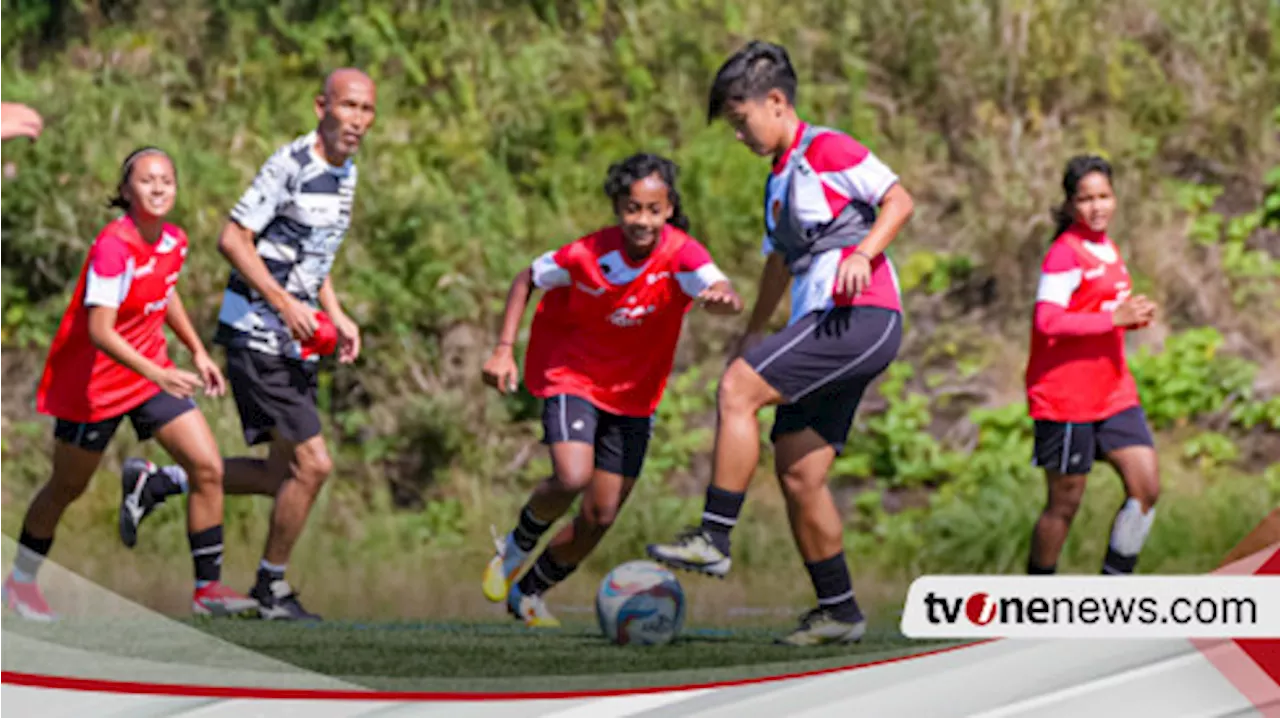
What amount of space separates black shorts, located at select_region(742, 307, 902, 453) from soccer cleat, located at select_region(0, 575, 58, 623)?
2698 mm

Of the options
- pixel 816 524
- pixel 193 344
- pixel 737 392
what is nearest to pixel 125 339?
pixel 193 344

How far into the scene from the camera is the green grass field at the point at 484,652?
5.67 meters

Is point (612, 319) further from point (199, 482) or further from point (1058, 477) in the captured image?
point (1058, 477)

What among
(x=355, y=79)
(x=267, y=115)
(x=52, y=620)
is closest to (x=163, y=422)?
(x=52, y=620)

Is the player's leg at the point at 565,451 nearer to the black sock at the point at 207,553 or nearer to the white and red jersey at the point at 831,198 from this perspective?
the white and red jersey at the point at 831,198

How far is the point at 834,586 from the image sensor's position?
20.5ft

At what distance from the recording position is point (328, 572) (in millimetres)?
8453

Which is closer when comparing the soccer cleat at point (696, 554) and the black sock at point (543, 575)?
the soccer cleat at point (696, 554)

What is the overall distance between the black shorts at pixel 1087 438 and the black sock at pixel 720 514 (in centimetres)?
184

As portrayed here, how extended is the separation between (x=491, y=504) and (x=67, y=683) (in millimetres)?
3821

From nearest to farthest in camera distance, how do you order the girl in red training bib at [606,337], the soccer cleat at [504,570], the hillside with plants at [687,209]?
the girl in red training bib at [606,337]
the soccer cleat at [504,570]
the hillside with plants at [687,209]

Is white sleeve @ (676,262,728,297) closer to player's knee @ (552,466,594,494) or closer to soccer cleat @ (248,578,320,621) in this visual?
player's knee @ (552,466,594,494)

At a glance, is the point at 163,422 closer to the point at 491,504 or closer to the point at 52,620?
the point at 52,620

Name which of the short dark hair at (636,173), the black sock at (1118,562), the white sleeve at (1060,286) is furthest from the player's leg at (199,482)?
the black sock at (1118,562)
